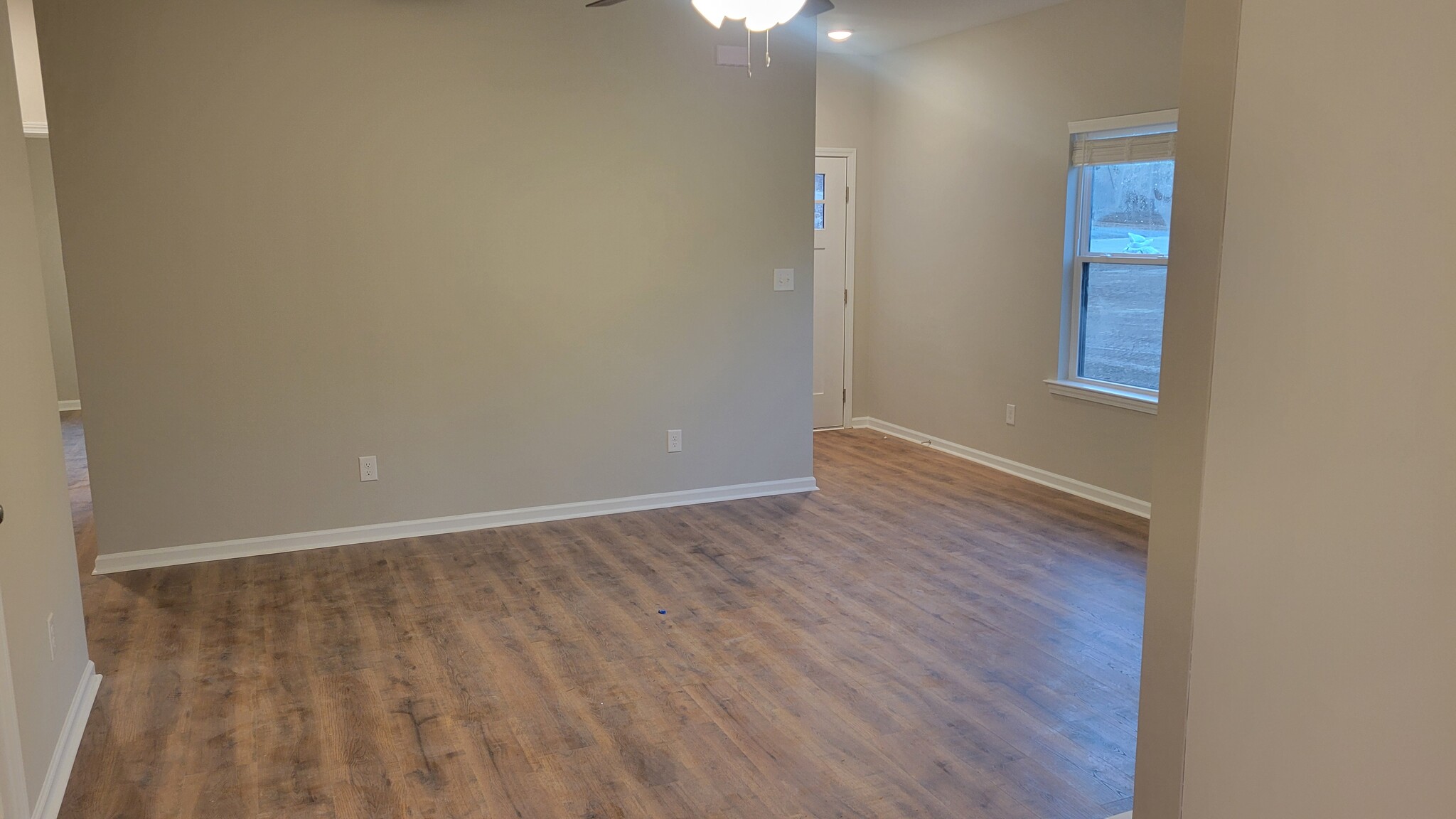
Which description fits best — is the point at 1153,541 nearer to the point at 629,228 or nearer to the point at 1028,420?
the point at 629,228

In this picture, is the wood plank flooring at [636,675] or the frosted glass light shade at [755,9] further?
the frosted glass light shade at [755,9]

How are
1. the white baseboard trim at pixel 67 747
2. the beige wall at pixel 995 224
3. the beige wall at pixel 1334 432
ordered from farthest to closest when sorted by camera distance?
the beige wall at pixel 995 224 → the white baseboard trim at pixel 67 747 → the beige wall at pixel 1334 432

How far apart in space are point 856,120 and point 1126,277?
256 cm

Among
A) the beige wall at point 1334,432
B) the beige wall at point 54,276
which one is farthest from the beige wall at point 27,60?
the beige wall at point 1334,432

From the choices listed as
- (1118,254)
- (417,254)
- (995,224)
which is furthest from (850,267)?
(417,254)

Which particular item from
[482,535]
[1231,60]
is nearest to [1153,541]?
[1231,60]

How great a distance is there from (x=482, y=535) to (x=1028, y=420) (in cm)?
325

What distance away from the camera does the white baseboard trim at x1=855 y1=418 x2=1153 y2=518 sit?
5.20 metres

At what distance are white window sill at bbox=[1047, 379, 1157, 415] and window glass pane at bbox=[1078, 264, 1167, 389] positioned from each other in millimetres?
85

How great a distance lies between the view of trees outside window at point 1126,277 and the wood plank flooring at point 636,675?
94cm

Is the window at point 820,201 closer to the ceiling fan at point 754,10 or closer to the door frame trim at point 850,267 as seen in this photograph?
the door frame trim at point 850,267

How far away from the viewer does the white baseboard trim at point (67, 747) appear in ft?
7.87

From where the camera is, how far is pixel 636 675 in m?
3.24

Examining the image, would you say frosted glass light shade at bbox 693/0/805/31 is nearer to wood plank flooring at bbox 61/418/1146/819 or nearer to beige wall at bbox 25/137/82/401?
wood plank flooring at bbox 61/418/1146/819
